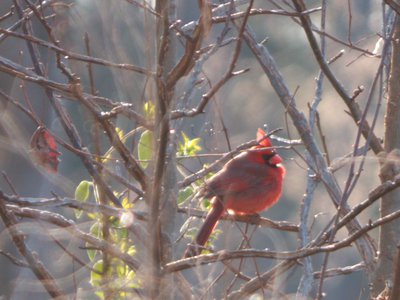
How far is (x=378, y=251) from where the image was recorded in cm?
263

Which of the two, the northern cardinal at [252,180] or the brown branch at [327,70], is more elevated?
the brown branch at [327,70]

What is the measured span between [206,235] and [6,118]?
814mm

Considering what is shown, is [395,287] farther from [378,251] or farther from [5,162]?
[5,162]

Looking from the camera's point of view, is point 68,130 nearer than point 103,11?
No

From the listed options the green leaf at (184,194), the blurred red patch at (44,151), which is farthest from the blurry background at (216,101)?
the green leaf at (184,194)

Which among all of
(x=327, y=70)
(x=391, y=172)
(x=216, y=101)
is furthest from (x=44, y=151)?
(x=391, y=172)

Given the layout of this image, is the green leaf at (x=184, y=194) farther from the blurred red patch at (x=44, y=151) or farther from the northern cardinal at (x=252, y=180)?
the northern cardinal at (x=252, y=180)

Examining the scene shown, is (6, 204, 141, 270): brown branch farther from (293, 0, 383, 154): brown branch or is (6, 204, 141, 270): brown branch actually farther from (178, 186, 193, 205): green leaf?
(293, 0, 383, 154): brown branch

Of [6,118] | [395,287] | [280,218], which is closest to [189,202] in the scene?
[6,118]

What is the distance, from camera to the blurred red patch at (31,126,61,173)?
261 cm

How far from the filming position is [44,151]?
263 cm

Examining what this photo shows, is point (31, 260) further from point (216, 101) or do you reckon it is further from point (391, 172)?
point (391, 172)

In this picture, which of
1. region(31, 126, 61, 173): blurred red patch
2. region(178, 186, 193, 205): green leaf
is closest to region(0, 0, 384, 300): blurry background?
region(31, 126, 61, 173): blurred red patch

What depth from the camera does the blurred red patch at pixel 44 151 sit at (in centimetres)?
261
